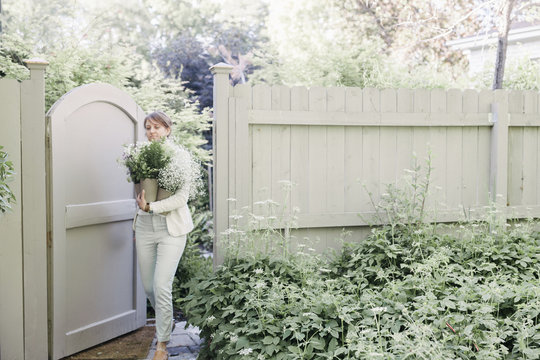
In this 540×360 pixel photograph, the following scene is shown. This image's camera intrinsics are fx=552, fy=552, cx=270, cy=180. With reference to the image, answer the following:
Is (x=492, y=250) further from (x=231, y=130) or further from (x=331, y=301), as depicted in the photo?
(x=231, y=130)

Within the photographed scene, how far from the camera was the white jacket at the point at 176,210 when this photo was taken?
11.5 feet

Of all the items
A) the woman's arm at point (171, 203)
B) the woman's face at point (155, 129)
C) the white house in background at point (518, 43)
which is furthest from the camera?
the white house in background at point (518, 43)

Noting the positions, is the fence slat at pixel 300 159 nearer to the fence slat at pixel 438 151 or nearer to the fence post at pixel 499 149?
the fence slat at pixel 438 151

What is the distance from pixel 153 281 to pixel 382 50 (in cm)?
1441

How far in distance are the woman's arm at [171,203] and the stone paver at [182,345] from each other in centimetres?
83

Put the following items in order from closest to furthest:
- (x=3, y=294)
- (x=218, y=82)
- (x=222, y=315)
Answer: (x=222, y=315), (x=3, y=294), (x=218, y=82)

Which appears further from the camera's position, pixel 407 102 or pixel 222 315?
pixel 407 102

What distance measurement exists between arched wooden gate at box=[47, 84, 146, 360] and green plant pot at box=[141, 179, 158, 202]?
549 millimetres

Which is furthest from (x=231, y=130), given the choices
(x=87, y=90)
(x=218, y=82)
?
(x=87, y=90)

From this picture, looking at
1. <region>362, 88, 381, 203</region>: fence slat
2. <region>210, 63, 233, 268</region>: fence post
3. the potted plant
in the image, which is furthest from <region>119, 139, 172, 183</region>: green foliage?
<region>362, 88, 381, 203</region>: fence slat

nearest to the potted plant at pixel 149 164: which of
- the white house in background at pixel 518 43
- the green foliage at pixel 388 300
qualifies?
the green foliage at pixel 388 300

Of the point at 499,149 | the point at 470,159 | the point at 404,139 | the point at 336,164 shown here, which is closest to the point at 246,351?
the point at 336,164

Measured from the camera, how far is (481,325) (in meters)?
2.66

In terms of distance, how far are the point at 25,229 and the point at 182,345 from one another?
1.37 metres
